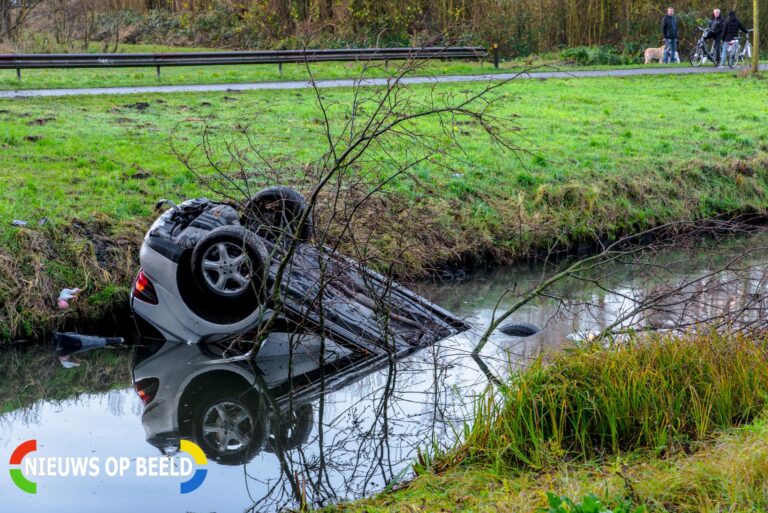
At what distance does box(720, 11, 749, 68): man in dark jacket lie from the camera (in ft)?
95.3

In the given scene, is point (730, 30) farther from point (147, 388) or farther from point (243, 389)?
point (147, 388)

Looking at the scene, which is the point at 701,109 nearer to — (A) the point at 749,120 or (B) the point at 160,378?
(A) the point at 749,120

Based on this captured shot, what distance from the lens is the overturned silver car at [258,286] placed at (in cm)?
924

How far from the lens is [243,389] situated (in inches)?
364

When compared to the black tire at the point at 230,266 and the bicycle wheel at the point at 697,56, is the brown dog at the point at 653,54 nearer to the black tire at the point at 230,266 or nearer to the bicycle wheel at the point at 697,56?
the bicycle wheel at the point at 697,56

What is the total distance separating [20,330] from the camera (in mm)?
10672

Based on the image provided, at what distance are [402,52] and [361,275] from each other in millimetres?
17631

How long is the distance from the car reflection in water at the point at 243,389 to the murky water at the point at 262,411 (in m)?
0.02

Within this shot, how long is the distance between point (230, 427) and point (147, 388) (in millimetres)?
1347

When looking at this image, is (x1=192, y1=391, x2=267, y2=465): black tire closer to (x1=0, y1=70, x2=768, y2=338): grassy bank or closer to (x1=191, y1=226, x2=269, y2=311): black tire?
(x1=191, y1=226, x2=269, y2=311): black tire

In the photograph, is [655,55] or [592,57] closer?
[592,57]

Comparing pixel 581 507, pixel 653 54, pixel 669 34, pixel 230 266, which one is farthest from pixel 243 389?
pixel 669 34

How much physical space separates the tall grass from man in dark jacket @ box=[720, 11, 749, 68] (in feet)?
78.9

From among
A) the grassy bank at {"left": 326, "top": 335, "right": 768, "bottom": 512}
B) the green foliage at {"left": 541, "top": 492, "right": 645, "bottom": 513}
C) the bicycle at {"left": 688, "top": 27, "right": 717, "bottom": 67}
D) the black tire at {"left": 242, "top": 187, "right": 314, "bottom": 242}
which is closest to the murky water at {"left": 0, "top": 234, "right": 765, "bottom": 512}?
the grassy bank at {"left": 326, "top": 335, "right": 768, "bottom": 512}
